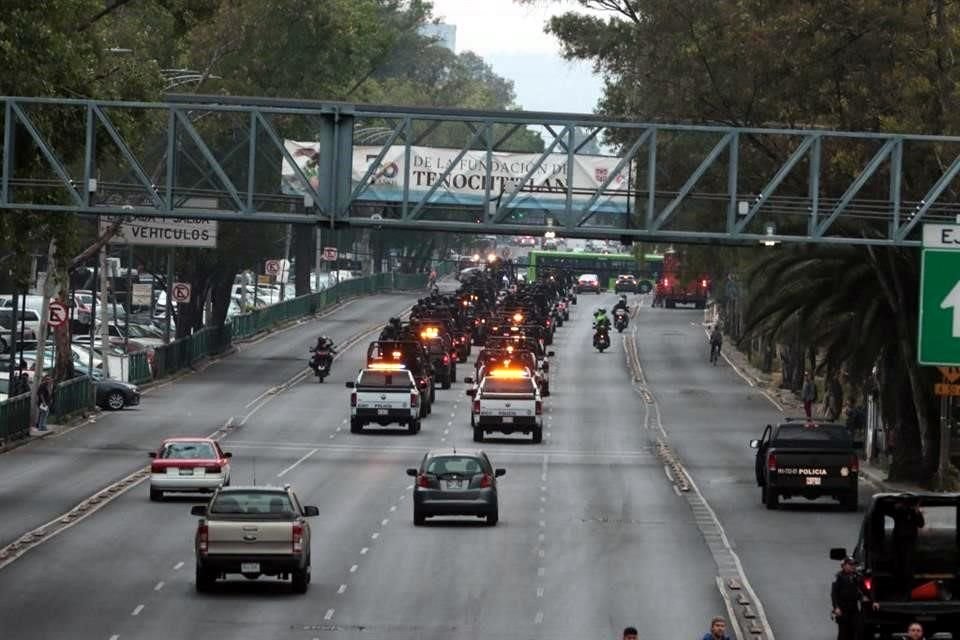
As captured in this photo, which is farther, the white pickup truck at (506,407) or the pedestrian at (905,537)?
the white pickup truck at (506,407)

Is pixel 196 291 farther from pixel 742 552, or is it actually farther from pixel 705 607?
pixel 705 607

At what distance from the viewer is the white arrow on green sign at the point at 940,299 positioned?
104ft

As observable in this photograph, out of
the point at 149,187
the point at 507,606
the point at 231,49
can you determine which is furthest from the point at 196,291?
the point at 507,606

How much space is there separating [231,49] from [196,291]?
45.1 feet

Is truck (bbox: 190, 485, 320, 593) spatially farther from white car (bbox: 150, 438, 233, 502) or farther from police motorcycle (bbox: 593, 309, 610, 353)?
police motorcycle (bbox: 593, 309, 610, 353)

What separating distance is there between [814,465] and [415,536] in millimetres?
10653

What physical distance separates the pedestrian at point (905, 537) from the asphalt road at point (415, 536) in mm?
4101

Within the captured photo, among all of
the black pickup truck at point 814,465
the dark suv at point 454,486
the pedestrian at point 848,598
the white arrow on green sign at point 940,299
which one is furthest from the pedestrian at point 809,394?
the pedestrian at point 848,598

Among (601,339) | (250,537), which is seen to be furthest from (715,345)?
(250,537)

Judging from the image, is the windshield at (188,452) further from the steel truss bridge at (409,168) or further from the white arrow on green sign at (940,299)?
the white arrow on green sign at (940,299)

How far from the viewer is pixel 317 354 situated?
87625 mm

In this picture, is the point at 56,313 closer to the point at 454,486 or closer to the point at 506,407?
the point at 506,407

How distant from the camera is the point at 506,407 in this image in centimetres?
6650

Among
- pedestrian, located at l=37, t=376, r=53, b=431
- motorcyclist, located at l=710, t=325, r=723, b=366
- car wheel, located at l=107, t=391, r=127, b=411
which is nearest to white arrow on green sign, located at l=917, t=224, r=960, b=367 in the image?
pedestrian, located at l=37, t=376, r=53, b=431
